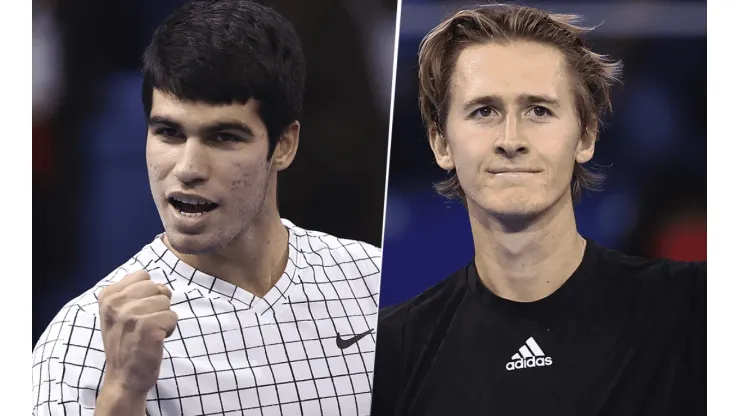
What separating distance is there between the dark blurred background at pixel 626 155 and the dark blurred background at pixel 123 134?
0.07m

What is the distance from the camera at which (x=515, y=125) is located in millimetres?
2035

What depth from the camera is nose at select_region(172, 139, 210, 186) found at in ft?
6.63

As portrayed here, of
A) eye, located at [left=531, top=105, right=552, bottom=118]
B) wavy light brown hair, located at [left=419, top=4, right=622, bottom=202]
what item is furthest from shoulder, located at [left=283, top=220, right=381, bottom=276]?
eye, located at [left=531, top=105, right=552, bottom=118]

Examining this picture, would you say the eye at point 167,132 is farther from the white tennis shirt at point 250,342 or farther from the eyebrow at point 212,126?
the white tennis shirt at point 250,342

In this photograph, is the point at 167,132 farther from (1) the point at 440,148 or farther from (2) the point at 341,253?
(1) the point at 440,148

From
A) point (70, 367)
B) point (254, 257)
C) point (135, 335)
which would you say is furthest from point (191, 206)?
point (70, 367)

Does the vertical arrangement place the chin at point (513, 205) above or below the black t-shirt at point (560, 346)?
above

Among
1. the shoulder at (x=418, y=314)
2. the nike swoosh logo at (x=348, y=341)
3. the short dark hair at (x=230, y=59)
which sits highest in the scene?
the short dark hair at (x=230, y=59)

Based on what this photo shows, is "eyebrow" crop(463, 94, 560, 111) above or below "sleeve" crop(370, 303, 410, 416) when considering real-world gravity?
above

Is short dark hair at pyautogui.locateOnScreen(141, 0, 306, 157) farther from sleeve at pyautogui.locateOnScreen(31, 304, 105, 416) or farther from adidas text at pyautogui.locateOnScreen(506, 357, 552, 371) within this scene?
adidas text at pyautogui.locateOnScreen(506, 357, 552, 371)

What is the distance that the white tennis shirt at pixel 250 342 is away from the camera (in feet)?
6.59

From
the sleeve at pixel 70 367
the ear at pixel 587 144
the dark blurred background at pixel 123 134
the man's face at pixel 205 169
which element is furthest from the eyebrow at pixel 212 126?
the ear at pixel 587 144

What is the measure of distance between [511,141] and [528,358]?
0.57 metres

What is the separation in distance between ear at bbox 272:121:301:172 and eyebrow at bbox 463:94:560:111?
0.48 m
